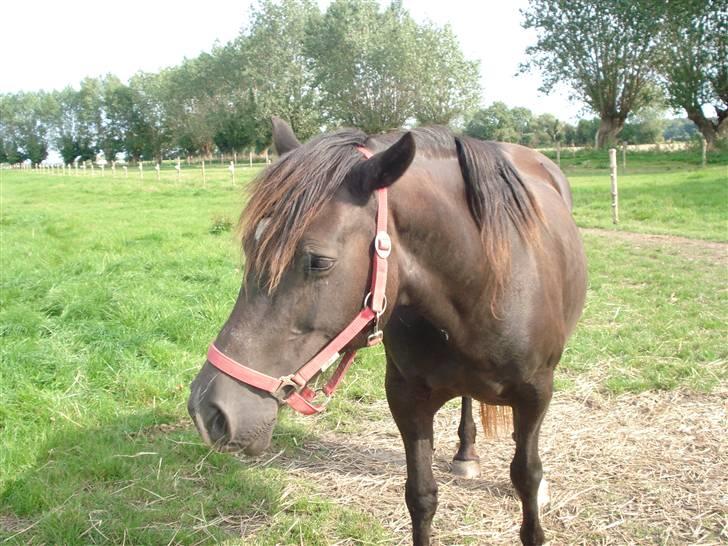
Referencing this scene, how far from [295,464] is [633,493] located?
6.25 feet

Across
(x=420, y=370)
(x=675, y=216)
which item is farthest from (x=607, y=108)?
(x=420, y=370)

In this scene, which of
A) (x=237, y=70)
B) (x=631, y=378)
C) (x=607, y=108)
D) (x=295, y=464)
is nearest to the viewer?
(x=295, y=464)

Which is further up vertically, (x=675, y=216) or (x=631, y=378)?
(x=675, y=216)

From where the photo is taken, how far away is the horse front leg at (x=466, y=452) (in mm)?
3373

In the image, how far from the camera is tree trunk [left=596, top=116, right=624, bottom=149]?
34956mm

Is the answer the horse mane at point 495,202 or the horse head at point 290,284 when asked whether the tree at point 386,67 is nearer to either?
the horse mane at point 495,202

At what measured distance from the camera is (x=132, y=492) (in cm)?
312

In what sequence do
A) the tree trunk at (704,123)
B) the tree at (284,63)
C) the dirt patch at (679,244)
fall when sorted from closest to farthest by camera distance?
1. the dirt patch at (679,244)
2. the tree trunk at (704,123)
3. the tree at (284,63)

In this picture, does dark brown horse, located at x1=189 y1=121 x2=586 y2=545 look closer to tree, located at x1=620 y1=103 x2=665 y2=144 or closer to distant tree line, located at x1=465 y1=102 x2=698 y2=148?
distant tree line, located at x1=465 y1=102 x2=698 y2=148

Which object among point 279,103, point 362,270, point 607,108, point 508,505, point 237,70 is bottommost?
point 508,505

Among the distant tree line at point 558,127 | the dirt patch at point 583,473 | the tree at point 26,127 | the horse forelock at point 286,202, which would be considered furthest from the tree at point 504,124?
the tree at point 26,127

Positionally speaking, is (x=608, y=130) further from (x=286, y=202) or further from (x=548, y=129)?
(x=286, y=202)

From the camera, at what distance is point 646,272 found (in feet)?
24.9

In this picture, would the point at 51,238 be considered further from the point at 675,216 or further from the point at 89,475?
the point at 675,216
